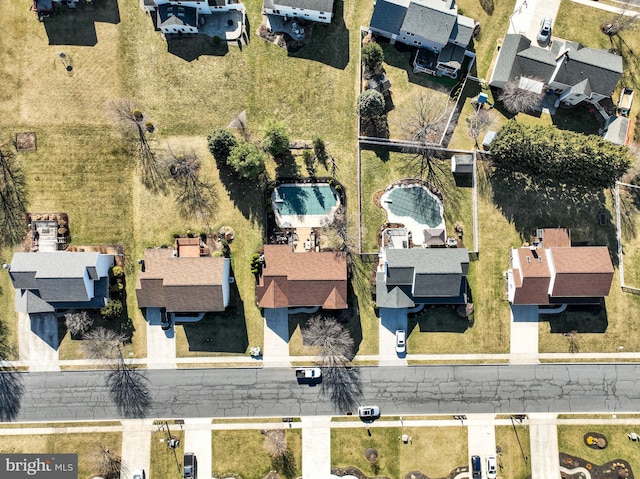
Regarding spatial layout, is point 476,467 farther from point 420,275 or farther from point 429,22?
point 429,22

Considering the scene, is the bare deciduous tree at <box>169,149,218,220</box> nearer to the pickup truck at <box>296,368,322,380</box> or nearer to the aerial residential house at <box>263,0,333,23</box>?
the aerial residential house at <box>263,0,333,23</box>

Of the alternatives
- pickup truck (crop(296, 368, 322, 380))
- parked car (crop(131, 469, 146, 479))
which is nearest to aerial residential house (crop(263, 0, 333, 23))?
pickup truck (crop(296, 368, 322, 380))

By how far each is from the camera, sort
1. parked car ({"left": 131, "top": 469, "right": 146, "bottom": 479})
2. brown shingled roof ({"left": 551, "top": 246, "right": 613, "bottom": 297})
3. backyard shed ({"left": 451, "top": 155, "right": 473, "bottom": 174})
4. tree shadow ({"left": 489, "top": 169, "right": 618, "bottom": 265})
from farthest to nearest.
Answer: tree shadow ({"left": 489, "top": 169, "right": 618, "bottom": 265}) < backyard shed ({"left": 451, "top": 155, "right": 473, "bottom": 174}) < parked car ({"left": 131, "top": 469, "right": 146, "bottom": 479}) < brown shingled roof ({"left": 551, "top": 246, "right": 613, "bottom": 297})

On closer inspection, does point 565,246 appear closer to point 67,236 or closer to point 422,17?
point 422,17

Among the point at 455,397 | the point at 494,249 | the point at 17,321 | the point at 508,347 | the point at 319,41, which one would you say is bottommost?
the point at 455,397

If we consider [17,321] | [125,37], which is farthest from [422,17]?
[17,321]

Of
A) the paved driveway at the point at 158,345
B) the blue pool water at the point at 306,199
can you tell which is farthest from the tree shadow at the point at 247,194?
the paved driveway at the point at 158,345

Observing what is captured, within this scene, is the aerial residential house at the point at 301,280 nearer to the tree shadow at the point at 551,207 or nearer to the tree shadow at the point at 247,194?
the tree shadow at the point at 247,194
